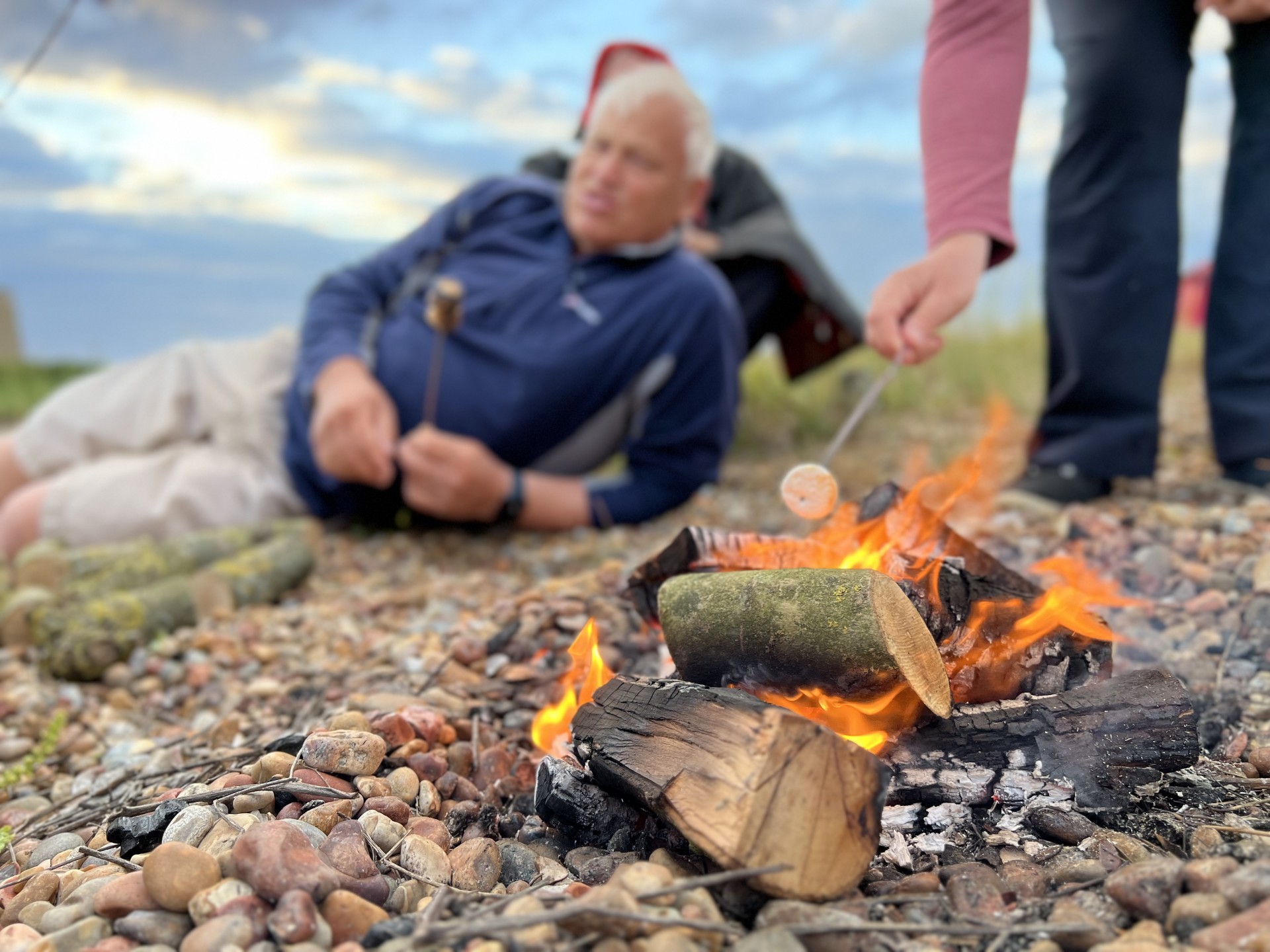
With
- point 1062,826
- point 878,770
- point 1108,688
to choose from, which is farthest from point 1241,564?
point 878,770

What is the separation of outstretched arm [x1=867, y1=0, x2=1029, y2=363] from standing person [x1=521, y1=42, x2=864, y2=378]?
9.57 ft

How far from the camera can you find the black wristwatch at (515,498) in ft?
14.0

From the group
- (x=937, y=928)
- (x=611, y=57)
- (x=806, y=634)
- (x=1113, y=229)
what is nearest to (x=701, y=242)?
(x=611, y=57)

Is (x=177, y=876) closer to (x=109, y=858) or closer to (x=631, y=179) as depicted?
(x=109, y=858)

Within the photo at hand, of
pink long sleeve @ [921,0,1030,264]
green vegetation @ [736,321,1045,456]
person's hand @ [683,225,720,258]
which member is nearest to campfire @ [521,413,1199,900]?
pink long sleeve @ [921,0,1030,264]

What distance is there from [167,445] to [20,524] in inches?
32.0

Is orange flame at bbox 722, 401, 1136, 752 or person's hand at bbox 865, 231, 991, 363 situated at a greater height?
person's hand at bbox 865, 231, 991, 363

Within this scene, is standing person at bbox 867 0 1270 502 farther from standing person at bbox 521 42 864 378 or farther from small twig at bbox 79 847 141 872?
small twig at bbox 79 847 141 872

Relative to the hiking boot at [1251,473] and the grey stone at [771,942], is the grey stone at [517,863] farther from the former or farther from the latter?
the hiking boot at [1251,473]

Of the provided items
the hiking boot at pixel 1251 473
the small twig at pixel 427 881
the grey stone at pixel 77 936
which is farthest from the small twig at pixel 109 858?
the hiking boot at pixel 1251 473

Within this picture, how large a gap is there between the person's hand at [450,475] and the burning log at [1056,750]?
2.83m

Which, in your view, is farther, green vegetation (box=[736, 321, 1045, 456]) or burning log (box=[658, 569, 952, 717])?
green vegetation (box=[736, 321, 1045, 456])

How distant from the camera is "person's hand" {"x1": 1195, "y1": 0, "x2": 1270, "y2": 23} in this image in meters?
2.74

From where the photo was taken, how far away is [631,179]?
13.6ft
